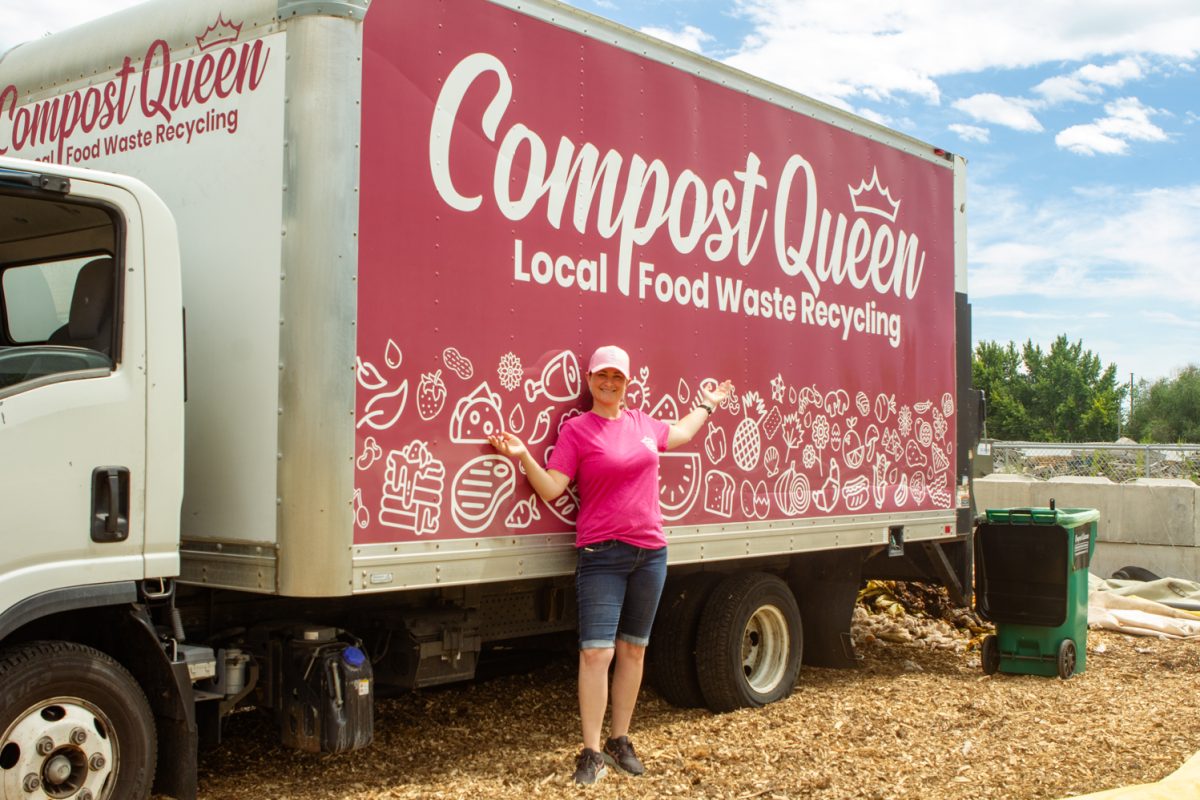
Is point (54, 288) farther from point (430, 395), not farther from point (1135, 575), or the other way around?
point (1135, 575)

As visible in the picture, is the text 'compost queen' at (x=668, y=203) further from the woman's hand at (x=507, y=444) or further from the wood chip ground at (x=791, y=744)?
the wood chip ground at (x=791, y=744)

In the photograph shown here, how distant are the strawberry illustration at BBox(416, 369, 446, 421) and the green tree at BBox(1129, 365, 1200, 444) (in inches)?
2716

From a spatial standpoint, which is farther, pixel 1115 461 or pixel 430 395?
pixel 1115 461

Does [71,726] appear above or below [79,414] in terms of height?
below

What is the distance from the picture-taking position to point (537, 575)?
5.58m

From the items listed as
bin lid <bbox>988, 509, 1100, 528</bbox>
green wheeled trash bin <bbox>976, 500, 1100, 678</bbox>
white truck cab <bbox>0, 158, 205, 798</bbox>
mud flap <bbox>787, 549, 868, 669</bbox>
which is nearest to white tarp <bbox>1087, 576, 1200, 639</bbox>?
bin lid <bbox>988, 509, 1100, 528</bbox>

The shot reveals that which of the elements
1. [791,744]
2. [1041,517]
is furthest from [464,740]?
[1041,517]

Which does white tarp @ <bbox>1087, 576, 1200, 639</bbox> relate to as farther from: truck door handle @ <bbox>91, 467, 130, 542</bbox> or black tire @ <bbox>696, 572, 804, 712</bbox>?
truck door handle @ <bbox>91, 467, 130, 542</bbox>

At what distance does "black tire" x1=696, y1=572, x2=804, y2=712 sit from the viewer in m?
6.86

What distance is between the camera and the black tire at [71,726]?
13.4ft

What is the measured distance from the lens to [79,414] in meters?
4.27

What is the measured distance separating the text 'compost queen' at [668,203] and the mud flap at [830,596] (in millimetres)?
1749

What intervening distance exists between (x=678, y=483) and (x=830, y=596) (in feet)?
7.09

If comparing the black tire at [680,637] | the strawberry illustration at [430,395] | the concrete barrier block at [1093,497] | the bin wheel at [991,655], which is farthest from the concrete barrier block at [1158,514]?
the strawberry illustration at [430,395]
